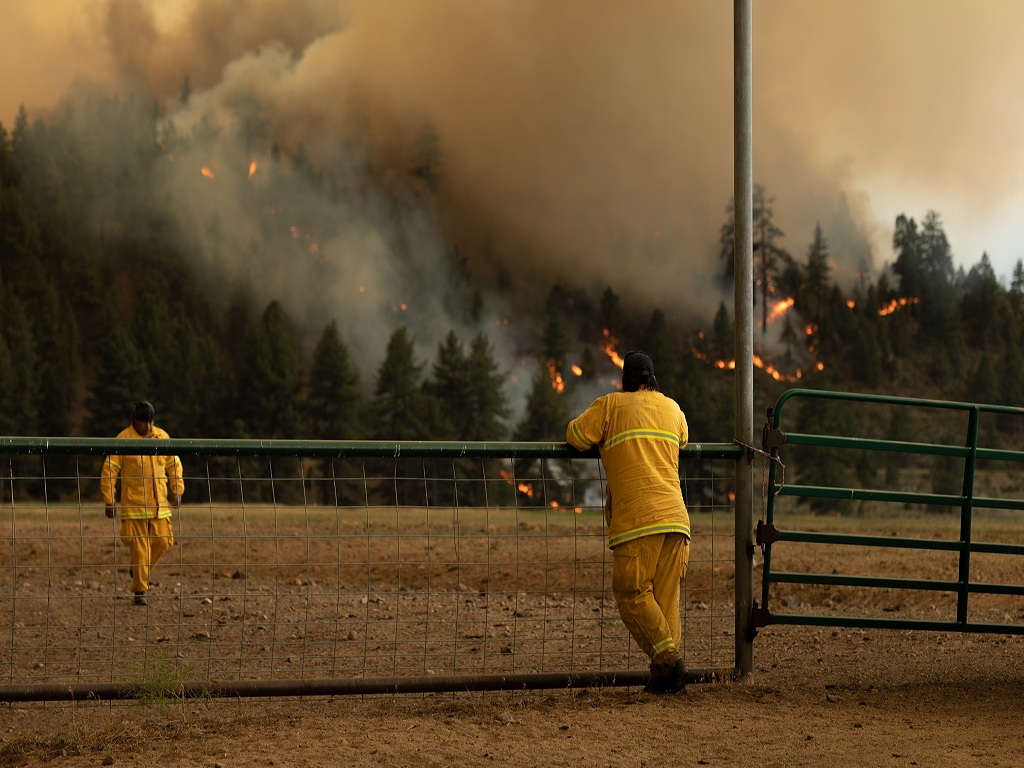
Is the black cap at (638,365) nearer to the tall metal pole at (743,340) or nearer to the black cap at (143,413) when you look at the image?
the tall metal pole at (743,340)

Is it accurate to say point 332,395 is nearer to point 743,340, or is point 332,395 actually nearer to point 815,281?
point 815,281

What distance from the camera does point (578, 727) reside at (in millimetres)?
5379

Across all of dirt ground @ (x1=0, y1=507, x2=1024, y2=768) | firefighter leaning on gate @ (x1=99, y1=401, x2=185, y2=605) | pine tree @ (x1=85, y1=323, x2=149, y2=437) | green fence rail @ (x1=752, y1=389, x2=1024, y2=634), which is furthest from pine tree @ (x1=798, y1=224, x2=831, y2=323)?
dirt ground @ (x1=0, y1=507, x2=1024, y2=768)

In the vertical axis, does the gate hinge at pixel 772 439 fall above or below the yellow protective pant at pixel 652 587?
above

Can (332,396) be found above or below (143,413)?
below

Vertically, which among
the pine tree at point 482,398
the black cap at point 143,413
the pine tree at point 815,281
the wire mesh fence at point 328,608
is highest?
the pine tree at point 815,281

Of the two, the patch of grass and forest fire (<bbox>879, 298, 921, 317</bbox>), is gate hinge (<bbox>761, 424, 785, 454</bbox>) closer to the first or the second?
the patch of grass

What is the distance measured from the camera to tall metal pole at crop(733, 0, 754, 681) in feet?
20.8

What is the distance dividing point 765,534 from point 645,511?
856 mm

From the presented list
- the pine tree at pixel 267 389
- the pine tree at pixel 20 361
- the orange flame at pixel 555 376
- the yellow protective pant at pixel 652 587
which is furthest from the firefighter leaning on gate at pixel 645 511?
the orange flame at pixel 555 376

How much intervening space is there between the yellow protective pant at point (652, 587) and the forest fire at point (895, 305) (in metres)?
87.3

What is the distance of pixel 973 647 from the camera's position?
8711 millimetres

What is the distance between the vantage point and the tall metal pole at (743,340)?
6.35 m

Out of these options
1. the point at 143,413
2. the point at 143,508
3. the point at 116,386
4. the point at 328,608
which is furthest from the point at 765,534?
the point at 116,386
